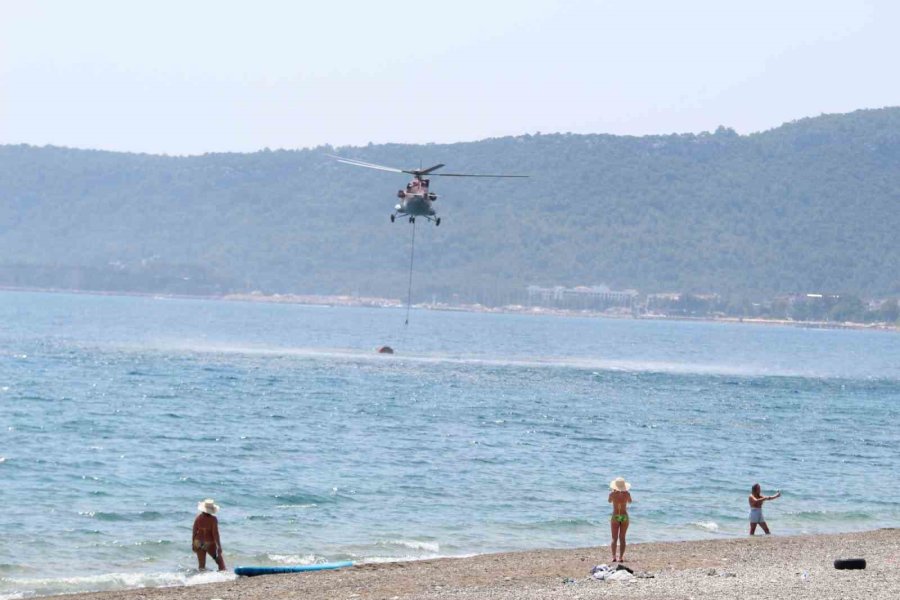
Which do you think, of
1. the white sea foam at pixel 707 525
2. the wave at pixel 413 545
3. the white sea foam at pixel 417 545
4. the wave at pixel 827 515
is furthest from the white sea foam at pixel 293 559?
the wave at pixel 827 515

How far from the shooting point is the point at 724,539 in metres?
30.2

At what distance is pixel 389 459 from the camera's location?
43.1m

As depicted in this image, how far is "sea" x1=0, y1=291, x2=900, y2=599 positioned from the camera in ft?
97.6

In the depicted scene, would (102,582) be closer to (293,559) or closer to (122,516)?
Result: (293,559)

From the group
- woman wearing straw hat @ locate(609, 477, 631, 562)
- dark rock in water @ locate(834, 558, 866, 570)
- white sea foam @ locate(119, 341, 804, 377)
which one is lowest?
white sea foam @ locate(119, 341, 804, 377)

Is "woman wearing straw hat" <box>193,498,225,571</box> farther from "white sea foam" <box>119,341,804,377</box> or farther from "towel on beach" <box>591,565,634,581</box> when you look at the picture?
"white sea foam" <box>119,341,804,377</box>

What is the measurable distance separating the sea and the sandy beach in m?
1.90

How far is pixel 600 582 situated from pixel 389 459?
20542 millimetres

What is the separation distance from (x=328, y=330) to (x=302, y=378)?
3359 inches

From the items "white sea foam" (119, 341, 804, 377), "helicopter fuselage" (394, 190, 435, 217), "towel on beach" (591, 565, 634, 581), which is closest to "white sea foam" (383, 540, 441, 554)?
"towel on beach" (591, 565, 634, 581)

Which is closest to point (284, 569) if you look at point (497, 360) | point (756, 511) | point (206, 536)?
point (206, 536)

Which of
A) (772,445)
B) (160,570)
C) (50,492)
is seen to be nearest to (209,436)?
(50,492)

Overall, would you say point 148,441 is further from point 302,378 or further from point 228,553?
point 302,378

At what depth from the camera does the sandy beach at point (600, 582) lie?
21641mm
